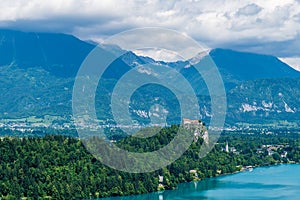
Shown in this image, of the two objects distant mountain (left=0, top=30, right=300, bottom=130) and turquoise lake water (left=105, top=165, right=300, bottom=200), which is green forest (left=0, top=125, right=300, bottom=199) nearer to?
turquoise lake water (left=105, top=165, right=300, bottom=200)

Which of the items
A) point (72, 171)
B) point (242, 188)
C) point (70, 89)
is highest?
point (70, 89)

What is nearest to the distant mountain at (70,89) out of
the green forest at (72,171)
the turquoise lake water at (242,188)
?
the green forest at (72,171)

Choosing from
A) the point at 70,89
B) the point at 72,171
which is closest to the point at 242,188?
the point at 72,171

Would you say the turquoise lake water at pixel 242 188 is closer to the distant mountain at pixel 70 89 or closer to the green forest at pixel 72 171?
the green forest at pixel 72 171

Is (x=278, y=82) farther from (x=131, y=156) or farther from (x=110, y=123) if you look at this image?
(x=131, y=156)

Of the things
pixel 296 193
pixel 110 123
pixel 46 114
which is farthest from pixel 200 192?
pixel 46 114

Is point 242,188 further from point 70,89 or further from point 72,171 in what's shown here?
point 70,89

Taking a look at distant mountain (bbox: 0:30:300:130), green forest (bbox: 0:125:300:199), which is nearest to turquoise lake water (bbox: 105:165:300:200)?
green forest (bbox: 0:125:300:199)
